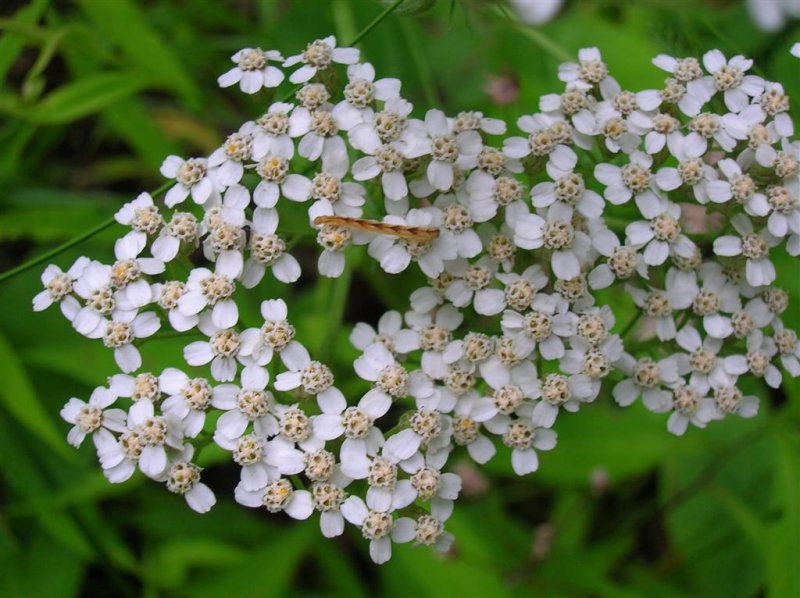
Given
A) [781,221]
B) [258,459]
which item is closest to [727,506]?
[781,221]

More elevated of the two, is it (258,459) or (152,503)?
(258,459)

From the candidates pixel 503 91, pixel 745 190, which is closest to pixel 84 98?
pixel 503 91

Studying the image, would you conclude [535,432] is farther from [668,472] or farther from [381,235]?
[668,472]

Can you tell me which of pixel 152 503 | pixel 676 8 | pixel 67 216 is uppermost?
pixel 67 216

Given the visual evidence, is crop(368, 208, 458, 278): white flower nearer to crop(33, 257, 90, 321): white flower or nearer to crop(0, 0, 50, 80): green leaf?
crop(33, 257, 90, 321): white flower

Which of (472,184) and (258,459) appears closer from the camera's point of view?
(258,459)

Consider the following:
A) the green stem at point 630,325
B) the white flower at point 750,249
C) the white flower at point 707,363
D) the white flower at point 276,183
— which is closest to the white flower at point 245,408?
the white flower at point 276,183

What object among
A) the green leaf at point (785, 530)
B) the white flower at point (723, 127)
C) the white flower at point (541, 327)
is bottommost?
the green leaf at point (785, 530)

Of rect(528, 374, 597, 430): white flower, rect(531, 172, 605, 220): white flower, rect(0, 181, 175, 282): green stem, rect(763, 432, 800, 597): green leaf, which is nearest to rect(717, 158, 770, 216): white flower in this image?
rect(531, 172, 605, 220): white flower

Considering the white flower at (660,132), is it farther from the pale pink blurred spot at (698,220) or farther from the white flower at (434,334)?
the white flower at (434,334)

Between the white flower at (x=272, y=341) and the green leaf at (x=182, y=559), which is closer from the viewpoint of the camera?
the white flower at (x=272, y=341)
